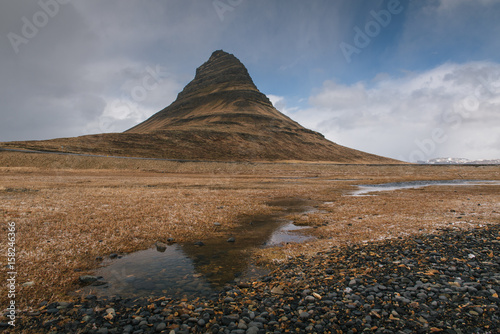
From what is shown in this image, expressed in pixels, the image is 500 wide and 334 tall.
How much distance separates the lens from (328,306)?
7.57 metres

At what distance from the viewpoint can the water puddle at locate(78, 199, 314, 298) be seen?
9414mm

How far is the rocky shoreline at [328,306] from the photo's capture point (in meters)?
6.65

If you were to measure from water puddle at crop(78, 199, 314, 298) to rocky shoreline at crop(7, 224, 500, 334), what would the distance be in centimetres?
82

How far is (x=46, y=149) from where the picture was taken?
9381cm

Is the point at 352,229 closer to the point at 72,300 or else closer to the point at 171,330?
the point at 171,330

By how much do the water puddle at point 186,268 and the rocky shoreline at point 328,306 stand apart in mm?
819

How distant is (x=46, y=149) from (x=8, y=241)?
105m
